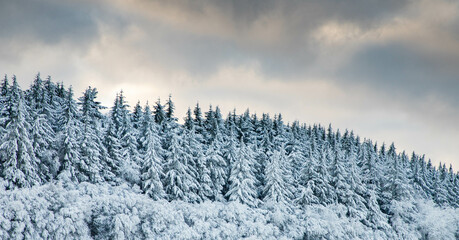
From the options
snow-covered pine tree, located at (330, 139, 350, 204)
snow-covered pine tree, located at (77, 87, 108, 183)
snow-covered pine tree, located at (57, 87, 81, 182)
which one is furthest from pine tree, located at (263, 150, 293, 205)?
snow-covered pine tree, located at (57, 87, 81, 182)

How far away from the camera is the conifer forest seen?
2422 centimetres

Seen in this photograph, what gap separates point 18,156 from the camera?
3120 centimetres

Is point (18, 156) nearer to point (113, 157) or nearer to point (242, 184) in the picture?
point (113, 157)

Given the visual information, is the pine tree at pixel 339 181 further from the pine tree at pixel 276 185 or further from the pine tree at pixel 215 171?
the pine tree at pixel 215 171

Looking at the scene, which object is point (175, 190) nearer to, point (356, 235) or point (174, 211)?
point (174, 211)

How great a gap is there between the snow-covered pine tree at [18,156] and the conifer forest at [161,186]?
97mm

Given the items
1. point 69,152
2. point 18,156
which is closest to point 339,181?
A: point 69,152

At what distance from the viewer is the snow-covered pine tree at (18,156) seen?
2995cm

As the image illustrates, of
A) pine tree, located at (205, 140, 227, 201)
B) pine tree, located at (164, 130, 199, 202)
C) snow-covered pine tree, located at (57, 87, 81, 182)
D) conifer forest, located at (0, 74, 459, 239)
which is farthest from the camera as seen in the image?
pine tree, located at (205, 140, 227, 201)

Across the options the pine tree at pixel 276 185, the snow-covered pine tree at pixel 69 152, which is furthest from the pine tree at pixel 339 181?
the snow-covered pine tree at pixel 69 152

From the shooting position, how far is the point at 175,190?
3844cm

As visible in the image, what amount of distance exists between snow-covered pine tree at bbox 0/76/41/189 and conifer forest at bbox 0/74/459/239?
0.10m

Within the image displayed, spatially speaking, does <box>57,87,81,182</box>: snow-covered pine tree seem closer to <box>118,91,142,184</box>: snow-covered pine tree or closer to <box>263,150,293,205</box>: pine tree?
<box>118,91,142,184</box>: snow-covered pine tree

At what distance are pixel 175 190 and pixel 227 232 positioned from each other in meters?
11.9
